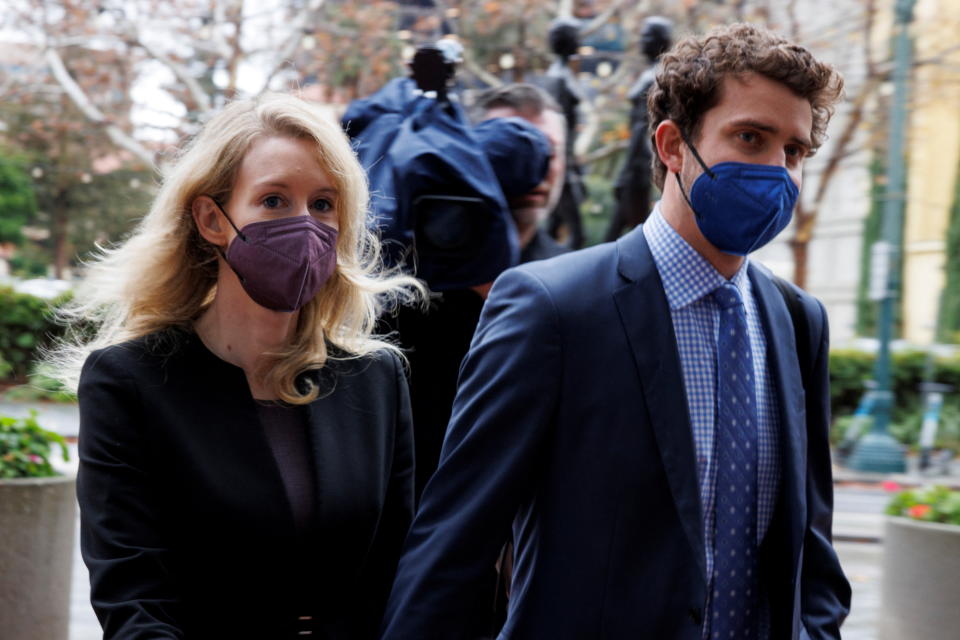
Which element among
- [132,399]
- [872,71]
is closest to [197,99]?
[872,71]

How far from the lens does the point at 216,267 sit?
2941 mm

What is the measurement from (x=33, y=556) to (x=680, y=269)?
11.1 ft

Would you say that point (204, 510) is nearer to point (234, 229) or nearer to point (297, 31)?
point (234, 229)

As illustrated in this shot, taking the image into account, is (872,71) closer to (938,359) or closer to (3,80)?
(938,359)

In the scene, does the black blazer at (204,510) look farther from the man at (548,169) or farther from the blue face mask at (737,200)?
the man at (548,169)

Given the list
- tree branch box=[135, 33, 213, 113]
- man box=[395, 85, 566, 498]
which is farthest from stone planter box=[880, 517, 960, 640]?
tree branch box=[135, 33, 213, 113]

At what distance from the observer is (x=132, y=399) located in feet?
8.37

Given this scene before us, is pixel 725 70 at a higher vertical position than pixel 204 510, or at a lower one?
higher

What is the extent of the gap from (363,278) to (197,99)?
13659 millimetres

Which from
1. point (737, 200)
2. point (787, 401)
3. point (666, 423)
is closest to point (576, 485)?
point (666, 423)

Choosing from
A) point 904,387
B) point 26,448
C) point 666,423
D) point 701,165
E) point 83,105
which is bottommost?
point 904,387

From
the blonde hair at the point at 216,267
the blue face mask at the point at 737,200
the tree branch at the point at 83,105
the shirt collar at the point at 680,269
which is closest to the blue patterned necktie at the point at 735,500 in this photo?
the shirt collar at the point at 680,269

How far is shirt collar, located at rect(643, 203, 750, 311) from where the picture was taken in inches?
98.8

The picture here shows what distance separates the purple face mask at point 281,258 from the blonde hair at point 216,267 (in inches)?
4.4
